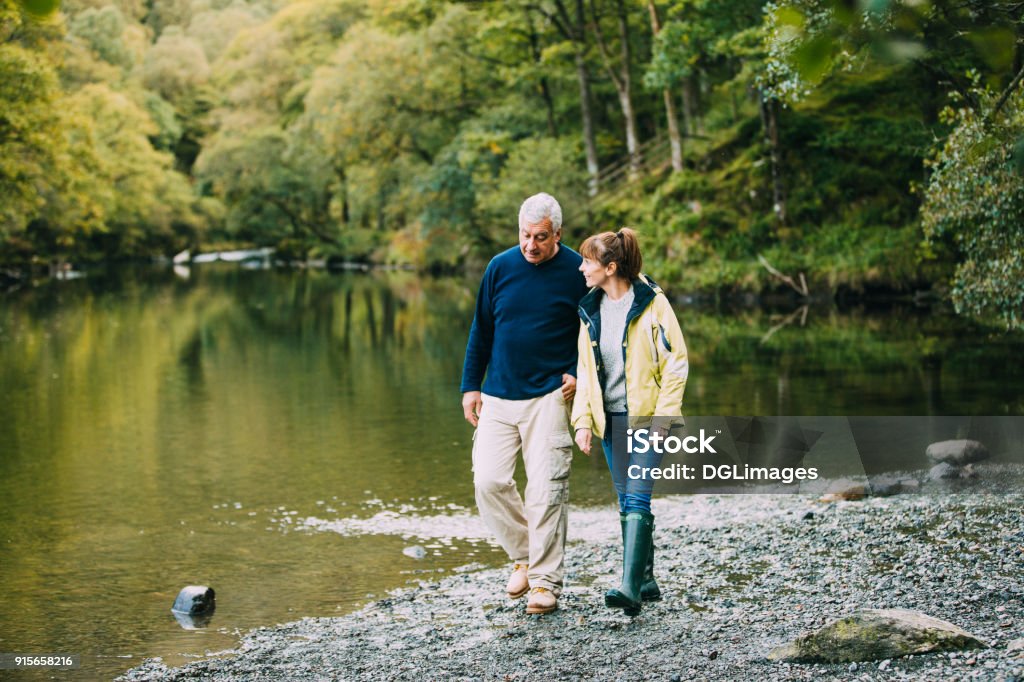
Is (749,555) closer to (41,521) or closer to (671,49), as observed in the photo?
(41,521)

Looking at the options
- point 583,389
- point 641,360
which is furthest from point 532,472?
point 641,360

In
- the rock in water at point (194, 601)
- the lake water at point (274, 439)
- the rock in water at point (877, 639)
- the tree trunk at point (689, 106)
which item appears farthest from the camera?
the tree trunk at point (689, 106)

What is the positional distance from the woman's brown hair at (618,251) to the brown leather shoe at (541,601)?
6.31ft

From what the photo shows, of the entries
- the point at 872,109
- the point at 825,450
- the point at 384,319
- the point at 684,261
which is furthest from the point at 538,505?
the point at 872,109

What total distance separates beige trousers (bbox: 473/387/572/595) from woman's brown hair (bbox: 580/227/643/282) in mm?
850

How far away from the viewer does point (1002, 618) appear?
6.04m

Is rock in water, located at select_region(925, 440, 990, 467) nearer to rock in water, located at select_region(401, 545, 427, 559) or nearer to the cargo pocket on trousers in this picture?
rock in water, located at select_region(401, 545, 427, 559)

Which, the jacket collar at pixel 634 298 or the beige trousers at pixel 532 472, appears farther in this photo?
the beige trousers at pixel 532 472

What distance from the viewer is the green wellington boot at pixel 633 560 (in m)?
6.49

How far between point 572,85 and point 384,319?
18.9 metres

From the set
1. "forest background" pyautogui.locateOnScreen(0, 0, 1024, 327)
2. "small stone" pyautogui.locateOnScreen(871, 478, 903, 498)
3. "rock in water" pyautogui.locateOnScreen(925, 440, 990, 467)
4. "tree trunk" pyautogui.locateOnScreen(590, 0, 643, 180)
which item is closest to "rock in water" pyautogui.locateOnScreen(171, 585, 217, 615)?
"small stone" pyautogui.locateOnScreen(871, 478, 903, 498)

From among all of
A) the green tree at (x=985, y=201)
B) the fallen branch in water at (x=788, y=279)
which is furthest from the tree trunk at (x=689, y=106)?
the green tree at (x=985, y=201)

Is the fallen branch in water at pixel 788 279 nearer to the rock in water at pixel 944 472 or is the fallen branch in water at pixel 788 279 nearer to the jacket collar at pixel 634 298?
the rock in water at pixel 944 472

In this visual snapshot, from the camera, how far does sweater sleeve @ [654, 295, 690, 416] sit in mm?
6250
